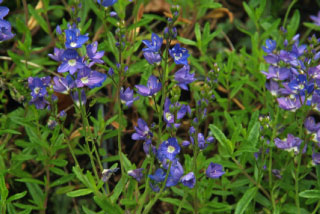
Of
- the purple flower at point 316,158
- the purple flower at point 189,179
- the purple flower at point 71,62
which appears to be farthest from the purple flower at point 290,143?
the purple flower at point 71,62

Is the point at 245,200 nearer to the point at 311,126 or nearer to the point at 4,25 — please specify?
the point at 311,126

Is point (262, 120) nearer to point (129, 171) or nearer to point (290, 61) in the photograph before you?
point (290, 61)

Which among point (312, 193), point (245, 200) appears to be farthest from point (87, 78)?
point (312, 193)

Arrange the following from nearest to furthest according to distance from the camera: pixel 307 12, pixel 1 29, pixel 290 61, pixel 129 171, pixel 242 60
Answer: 1. pixel 1 29
2. pixel 129 171
3. pixel 290 61
4. pixel 242 60
5. pixel 307 12

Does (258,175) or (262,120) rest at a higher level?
(262,120)

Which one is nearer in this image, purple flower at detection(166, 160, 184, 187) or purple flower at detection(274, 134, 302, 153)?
purple flower at detection(166, 160, 184, 187)

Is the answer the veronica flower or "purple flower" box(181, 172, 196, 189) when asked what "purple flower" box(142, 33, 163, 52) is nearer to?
the veronica flower

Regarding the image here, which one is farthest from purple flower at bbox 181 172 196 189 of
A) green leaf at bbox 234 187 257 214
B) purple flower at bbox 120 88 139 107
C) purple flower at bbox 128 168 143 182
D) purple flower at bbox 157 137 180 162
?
purple flower at bbox 120 88 139 107

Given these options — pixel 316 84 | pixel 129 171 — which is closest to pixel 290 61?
pixel 316 84
